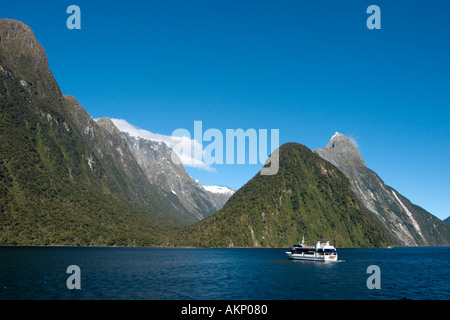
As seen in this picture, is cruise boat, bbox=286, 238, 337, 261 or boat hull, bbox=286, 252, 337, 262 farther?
cruise boat, bbox=286, 238, 337, 261

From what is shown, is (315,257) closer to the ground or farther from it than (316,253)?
closer to the ground

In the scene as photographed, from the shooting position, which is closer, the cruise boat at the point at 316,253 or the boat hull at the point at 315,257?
the boat hull at the point at 315,257

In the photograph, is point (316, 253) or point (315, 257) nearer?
point (315, 257)
